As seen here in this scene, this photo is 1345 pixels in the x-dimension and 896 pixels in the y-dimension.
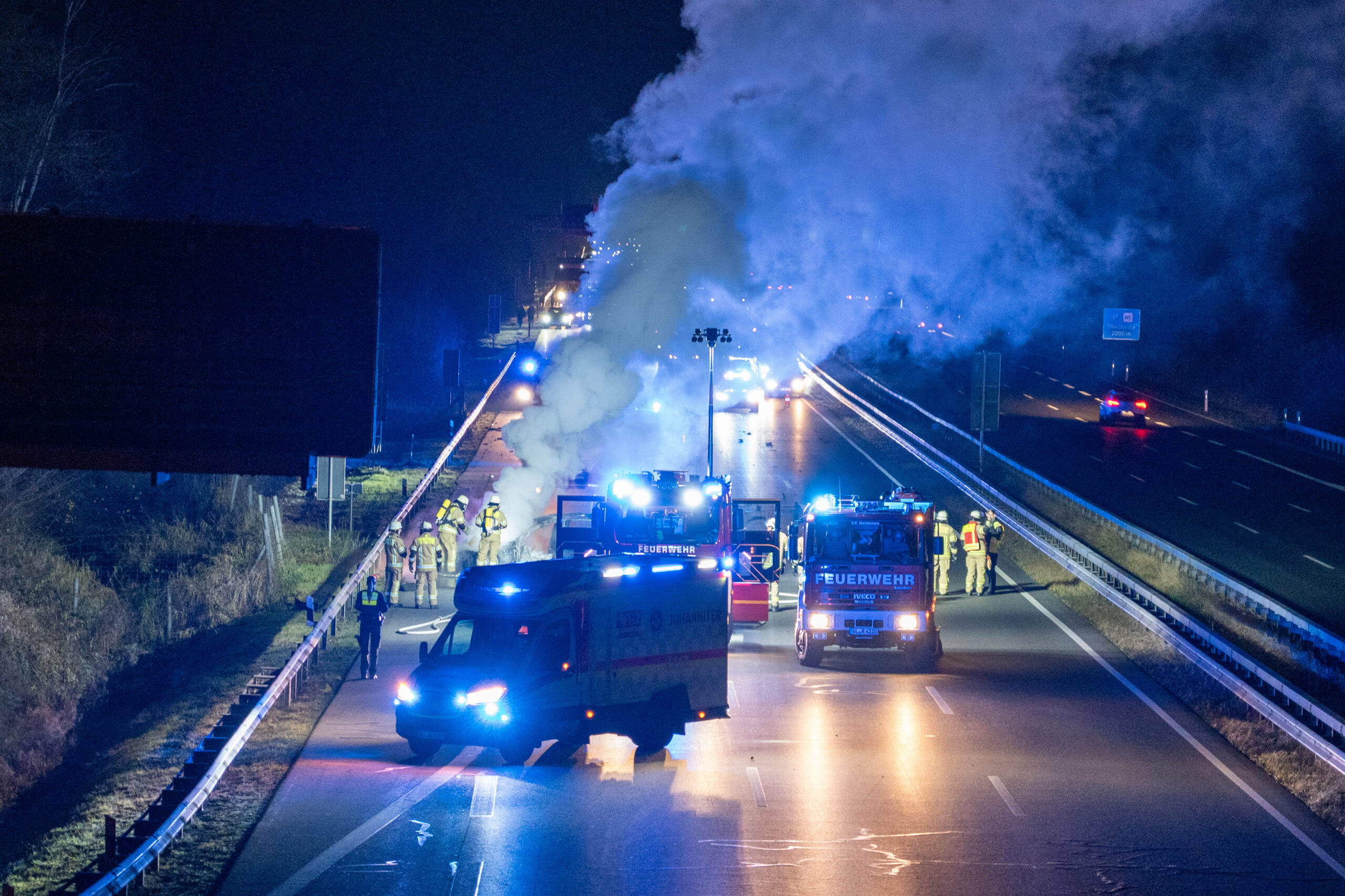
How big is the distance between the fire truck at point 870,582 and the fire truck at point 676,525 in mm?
3701

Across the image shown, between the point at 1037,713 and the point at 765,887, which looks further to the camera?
the point at 1037,713

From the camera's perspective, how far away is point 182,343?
1112cm

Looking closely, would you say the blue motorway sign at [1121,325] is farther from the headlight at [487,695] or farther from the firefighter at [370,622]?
the headlight at [487,695]

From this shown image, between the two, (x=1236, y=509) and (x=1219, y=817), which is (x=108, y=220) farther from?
(x=1236, y=509)

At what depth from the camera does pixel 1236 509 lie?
36.8 m

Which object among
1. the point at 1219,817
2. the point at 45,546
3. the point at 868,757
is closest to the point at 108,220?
the point at 868,757

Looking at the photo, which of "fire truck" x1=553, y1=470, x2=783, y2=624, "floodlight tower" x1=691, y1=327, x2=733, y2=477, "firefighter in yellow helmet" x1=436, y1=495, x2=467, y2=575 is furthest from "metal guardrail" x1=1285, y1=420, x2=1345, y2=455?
"firefighter in yellow helmet" x1=436, y1=495, x2=467, y2=575

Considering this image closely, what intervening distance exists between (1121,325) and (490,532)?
1918 inches

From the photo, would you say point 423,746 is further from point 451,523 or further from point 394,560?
point 451,523

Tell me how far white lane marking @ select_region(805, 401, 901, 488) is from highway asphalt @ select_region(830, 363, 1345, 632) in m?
3.10

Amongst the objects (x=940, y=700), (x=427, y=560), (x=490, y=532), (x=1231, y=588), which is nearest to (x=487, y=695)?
(x=940, y=700)

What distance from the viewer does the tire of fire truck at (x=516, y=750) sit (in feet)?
49.1

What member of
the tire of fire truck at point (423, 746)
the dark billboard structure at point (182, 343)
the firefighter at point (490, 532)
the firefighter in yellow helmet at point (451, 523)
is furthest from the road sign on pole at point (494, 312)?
the dark billboard structure at point (182, 343)

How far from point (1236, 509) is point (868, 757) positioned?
81.2 feet
